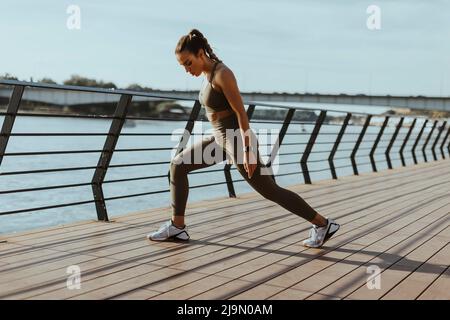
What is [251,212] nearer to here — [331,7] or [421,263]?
[421,263]

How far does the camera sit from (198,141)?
399cm

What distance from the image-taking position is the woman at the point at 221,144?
3.56 meters

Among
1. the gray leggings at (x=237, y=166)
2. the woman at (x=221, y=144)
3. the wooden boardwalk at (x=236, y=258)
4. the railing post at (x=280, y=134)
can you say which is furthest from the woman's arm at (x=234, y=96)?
the railing post at (x=280, y=134)

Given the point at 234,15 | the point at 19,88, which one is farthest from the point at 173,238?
the point at 234,15

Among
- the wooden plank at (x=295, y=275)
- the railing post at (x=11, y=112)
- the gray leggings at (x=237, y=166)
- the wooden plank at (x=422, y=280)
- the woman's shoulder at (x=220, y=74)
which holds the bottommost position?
the wooden plank at (x=422, y=280)

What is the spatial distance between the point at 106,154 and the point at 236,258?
191 cm

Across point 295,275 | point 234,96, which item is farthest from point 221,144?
point 295,275

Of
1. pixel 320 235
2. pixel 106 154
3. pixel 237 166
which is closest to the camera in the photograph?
pixel 237 166

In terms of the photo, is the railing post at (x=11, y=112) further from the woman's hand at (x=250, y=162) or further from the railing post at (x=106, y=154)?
the woman's hand at (x=250, y=162)

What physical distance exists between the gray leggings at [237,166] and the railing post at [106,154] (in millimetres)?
1100

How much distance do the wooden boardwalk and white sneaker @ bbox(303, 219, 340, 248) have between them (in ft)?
0.27

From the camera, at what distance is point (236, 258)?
3.62 m

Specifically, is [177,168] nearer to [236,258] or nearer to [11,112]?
[236,258]
